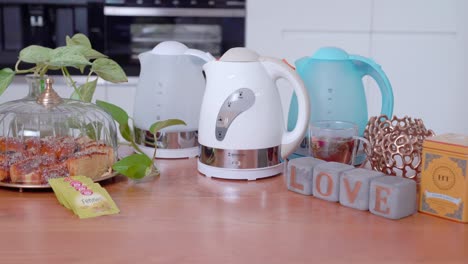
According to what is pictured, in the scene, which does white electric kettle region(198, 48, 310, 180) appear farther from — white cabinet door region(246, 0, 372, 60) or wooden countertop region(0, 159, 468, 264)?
white cabinet door region(246, 0, 372, 60)

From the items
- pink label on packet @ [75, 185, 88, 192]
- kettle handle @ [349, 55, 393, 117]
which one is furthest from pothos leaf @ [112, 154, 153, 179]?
kettle handle @ [349, 55, 393, 117]

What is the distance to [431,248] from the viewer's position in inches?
35.9

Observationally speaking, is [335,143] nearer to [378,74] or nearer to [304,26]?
[378,74]

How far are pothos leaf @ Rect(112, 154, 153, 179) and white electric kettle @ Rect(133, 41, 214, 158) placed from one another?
0.20 meters

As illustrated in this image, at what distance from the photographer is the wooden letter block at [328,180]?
→ 1.09 m

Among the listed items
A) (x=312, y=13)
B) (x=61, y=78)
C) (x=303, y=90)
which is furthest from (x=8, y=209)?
(x=312, y=13)

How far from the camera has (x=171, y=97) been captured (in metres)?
1.41

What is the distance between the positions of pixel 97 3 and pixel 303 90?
1.75 m

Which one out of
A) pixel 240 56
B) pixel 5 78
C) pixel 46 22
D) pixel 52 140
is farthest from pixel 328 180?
pixel 46 22

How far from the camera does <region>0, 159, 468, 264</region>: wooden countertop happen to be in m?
0.88

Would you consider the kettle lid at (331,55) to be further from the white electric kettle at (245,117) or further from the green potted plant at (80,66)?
the green potted plant at (80,66)

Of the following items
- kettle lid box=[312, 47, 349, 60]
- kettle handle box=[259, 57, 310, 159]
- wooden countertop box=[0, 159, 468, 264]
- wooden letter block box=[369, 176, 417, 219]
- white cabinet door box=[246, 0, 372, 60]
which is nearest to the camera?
wooden countertop box=[0, 159, 468, 264]

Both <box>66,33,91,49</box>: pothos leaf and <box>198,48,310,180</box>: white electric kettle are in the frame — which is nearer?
<box>198,48,310,180</box>: white electric kettle

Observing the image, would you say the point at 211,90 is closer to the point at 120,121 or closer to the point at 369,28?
the point at 120,121
